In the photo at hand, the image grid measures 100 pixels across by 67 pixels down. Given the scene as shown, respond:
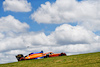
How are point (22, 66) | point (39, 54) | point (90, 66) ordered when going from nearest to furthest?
point (90, 66) → point (22, 66) → point (39, 54)

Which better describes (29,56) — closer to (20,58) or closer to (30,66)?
(20,58)

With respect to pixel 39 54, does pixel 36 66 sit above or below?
below

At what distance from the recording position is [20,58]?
32.8m

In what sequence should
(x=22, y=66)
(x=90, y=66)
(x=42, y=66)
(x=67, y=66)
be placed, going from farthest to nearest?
(x=22, y=66), (x=42, y=66), (x=67, y=66), (x=90, y=66)

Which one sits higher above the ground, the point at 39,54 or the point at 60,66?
the point at 39,54

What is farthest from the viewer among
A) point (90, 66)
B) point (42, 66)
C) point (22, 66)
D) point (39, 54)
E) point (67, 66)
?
point (39, 54)

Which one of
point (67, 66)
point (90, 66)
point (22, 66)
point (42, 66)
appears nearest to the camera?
point (90, 66)

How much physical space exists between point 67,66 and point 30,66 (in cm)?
602

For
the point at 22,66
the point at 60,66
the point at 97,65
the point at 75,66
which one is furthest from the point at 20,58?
the point at 97,65

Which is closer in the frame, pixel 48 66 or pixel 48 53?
pixel 48 66

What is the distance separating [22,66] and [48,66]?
477 cm

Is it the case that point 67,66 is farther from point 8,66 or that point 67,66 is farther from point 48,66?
point 8,66

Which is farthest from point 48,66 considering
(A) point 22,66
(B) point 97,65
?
(B) point 97,65

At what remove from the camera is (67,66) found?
779 inches
